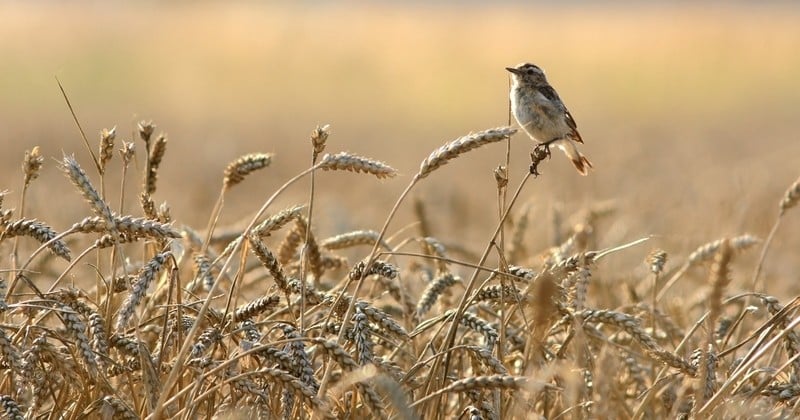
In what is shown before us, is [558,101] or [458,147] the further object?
[558,101]

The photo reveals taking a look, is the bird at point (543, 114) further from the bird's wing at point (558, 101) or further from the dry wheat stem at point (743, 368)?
the dry wheat stem at point (743, 368)

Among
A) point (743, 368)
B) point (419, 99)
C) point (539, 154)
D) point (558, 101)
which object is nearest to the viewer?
point (743, 368)

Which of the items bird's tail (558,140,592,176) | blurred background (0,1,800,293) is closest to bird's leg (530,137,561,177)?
bird's tail (558,140,592,176)

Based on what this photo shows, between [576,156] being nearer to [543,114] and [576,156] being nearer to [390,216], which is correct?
[543,114]

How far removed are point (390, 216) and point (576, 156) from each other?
1.90 meters

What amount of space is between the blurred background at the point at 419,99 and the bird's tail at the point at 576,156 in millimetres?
1986

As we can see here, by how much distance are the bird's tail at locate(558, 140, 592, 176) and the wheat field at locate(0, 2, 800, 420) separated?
34 cm

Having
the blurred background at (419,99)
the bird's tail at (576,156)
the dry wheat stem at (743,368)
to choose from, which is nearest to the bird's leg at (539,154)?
the bird's tail at (576,156)

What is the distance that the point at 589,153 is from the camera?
1688 centimetres

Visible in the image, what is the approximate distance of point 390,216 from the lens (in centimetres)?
248

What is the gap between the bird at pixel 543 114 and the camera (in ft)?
13.5

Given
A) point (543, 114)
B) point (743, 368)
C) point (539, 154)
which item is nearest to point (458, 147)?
point (743, 368)

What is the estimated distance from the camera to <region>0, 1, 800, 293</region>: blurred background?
407 inches

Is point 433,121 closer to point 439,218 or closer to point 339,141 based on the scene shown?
point 339,141
